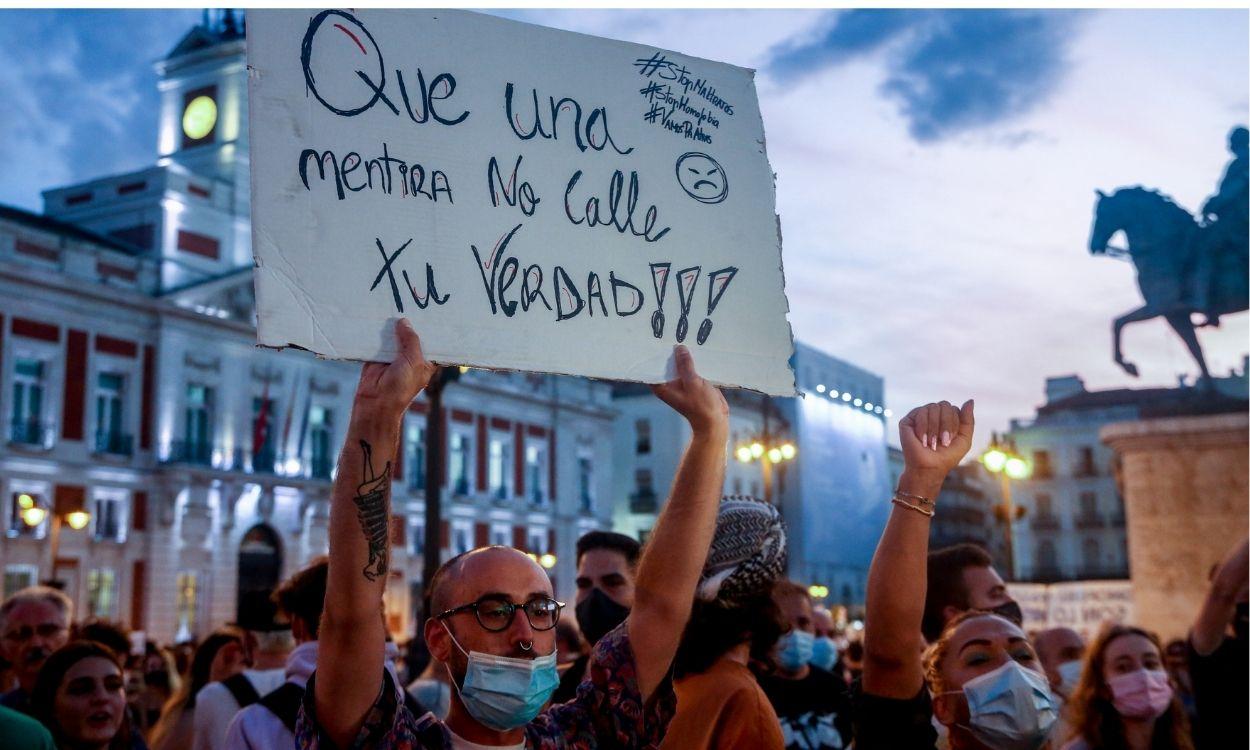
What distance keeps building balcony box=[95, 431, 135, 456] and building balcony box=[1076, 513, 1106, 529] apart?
49.9m

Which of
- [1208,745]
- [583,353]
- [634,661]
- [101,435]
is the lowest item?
[1208,745]

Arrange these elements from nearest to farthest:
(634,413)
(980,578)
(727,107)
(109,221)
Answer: (727,107)
(980,578)
(109,221)
(634,413)

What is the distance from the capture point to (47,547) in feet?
102

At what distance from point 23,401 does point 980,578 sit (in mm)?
32077

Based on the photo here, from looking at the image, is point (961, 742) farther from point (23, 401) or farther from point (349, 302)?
point (23, 401)

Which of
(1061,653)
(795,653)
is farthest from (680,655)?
(1061,653)

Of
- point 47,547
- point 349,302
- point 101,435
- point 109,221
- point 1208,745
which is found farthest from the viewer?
point 109,221

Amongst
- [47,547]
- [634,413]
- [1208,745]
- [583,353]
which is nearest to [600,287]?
[583,353]

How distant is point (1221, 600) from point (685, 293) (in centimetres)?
273

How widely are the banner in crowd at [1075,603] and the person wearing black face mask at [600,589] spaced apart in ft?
29.3

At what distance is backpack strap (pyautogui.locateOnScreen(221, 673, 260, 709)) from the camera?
14.9ft

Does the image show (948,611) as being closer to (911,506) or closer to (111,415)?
(911,506)

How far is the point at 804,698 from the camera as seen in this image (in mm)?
4746

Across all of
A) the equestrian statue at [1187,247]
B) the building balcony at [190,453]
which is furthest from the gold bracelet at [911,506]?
the building balcony at [190,453]
